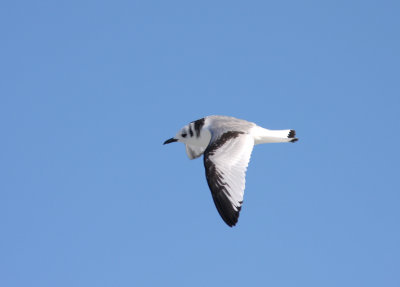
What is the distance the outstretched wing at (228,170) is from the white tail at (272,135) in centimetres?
60

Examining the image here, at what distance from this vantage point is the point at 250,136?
1269cm

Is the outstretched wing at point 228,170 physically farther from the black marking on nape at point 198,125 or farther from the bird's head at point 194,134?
the black marking on nape at point 198,125

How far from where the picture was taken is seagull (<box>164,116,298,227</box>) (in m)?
11.2

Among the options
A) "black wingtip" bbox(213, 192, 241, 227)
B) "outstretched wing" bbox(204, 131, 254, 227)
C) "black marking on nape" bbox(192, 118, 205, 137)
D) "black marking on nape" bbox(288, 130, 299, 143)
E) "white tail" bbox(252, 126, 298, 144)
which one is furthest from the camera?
"black marking on nape" bbox(192, 118, 205, 137)

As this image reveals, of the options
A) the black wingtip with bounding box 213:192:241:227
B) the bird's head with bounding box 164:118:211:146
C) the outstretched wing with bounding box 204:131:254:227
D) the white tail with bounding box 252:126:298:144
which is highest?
the bird's head with bounding box 164:118:211:146

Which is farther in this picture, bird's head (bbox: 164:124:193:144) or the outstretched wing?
bird's head (bbox: 164:124:193:144)

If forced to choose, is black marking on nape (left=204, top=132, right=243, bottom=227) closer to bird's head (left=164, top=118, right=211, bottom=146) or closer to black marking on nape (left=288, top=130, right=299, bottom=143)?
bird's head (left=164, top=118, right=211, bottom=146)

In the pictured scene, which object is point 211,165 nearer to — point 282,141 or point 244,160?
point 244,160

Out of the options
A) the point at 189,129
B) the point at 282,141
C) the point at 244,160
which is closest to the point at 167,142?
the point at 189,129

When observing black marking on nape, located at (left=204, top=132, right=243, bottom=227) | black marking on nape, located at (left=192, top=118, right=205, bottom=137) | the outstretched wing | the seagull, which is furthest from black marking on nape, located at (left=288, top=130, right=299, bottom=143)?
black marking on nape, located at (left=204, top=132, right=243, bottom=227)

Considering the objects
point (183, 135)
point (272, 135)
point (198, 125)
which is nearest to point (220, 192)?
point (272, 135)

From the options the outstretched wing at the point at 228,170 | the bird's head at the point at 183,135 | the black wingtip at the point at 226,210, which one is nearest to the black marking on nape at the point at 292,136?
the outstretched wing at the point at 228,170

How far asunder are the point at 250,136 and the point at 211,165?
135 cm

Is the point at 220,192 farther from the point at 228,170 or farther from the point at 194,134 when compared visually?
the point at 194,134
